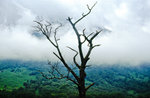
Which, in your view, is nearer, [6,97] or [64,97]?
[6,97]

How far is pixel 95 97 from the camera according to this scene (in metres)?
146

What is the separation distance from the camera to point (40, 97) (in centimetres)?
12694

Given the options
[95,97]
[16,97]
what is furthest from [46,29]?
[95,97]

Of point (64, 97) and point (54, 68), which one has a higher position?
point (64, 97)

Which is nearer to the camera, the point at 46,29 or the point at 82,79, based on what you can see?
the point at 82,79

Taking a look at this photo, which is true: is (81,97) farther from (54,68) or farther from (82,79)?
(54,68)

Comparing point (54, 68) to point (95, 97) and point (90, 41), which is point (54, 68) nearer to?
point (90, 41)

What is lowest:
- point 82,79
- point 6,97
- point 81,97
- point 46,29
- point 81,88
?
point 81,97

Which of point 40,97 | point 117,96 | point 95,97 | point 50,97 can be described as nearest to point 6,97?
point 40,97

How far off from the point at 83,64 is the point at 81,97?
162 cm

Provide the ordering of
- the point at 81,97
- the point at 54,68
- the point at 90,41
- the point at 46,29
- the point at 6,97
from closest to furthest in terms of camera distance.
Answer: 1. the point at 81,97
2. the point at 90,41
3. the point at 54,68
4. the point at 46,29
5. the point at 6,97

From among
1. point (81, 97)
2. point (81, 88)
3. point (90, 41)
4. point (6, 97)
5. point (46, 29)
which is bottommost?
point (81, 97)

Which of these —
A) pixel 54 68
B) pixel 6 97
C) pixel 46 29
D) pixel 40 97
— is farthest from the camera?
pixel 40 97

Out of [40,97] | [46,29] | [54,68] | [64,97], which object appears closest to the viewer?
[54,68]
